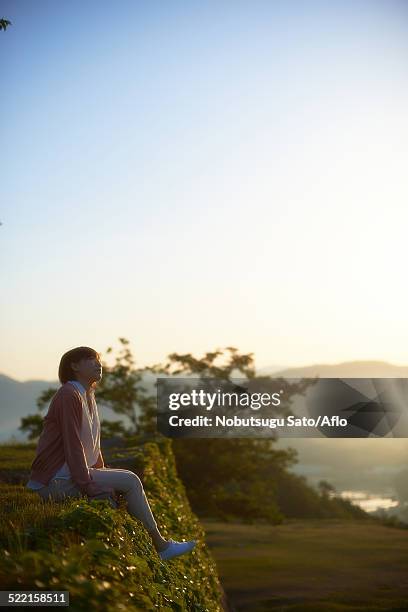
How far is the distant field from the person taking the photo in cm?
1817

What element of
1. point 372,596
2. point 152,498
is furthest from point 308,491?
point 152,498

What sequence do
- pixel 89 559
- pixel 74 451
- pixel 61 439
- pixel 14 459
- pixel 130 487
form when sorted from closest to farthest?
pixel 89 559 → pixel 74 451 → pixel 130 487 → pixel 61 439 → pixel 14 459

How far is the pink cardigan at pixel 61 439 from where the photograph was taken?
6.86 meters

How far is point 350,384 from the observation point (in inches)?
1035

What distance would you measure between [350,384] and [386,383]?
1.30 m

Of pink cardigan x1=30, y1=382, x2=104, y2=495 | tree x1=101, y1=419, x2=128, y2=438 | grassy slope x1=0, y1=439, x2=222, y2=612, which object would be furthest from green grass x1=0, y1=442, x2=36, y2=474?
tree x1=101, y1=419, x2=128, y2=438

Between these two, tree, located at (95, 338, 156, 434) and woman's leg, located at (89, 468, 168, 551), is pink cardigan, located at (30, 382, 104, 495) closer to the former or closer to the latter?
woman's leg, located at (89, 468, 168, 551)

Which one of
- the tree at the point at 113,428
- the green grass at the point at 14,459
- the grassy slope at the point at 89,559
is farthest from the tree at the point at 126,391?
the grassy slope at the point at 89,559

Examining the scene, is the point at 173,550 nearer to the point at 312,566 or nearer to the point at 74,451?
the point at 74,451

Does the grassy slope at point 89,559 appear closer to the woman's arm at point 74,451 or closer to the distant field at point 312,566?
the woman's arm at point 74,451

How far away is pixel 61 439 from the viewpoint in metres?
A: 7.16

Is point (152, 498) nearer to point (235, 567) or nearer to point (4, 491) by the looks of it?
point (4, 491)

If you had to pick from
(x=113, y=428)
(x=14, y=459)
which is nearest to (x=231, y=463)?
(x=113, y=428)

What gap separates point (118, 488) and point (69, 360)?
52.9 inches
